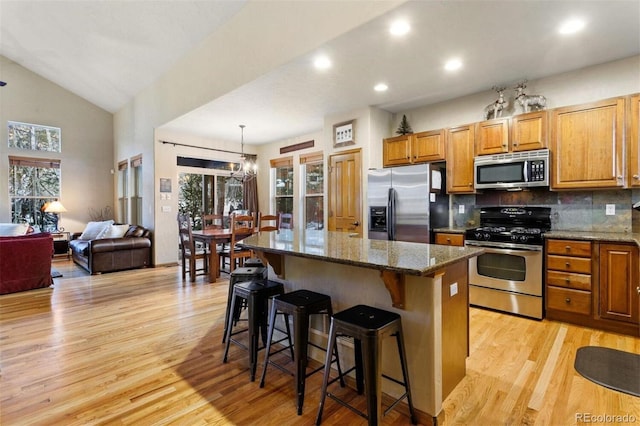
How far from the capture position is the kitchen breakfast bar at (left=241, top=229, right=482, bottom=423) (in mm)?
1727

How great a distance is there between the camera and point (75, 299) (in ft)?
13.9

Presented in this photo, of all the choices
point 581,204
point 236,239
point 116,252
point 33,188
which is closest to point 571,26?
point 581,204

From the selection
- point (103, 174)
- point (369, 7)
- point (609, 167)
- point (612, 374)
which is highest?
point (369, 7)

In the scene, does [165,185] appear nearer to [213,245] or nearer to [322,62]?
[213,245]

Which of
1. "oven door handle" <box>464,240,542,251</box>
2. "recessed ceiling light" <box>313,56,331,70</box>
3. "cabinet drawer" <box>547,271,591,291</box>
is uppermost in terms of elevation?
"recessed ceiling light" <box>313,56,331,70</box>

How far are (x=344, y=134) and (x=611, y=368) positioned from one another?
13.8 feet

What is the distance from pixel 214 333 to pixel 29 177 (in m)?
7.51

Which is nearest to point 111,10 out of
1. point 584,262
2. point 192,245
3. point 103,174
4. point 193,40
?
point 193,40

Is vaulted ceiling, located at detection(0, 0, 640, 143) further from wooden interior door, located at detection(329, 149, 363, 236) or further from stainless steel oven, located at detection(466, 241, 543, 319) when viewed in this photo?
stainless steel oven, located at detection(466, 241, 543, 319)

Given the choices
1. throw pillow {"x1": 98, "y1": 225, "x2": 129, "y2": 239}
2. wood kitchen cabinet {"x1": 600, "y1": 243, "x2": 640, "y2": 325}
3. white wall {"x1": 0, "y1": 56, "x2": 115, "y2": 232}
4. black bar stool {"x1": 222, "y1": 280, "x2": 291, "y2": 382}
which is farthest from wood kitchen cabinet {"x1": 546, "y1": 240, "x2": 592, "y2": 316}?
white wall {"x1": 0, "y1": 56, "x2": 115, "y2": 232}

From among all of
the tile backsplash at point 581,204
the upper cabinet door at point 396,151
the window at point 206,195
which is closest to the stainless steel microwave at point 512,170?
the tile backsplash at point 581,204

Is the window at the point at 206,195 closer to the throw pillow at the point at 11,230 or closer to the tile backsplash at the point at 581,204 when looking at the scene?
the throw pillow at the point at 11,230

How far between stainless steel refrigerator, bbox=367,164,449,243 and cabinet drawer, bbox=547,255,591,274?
1258mm

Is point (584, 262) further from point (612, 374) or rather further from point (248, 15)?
point (248, 15)
